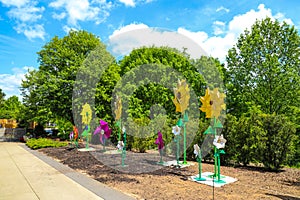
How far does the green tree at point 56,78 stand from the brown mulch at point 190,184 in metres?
11.9

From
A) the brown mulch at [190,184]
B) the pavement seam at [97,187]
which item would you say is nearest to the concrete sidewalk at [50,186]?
the pavement seam at [97,187]

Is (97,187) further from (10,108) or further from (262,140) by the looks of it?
(10,108)

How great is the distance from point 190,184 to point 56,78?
53.5 feet

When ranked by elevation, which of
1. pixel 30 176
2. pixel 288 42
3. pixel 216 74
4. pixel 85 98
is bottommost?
pixel 30 176

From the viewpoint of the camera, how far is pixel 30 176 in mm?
6539

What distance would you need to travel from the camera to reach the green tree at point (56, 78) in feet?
60.0

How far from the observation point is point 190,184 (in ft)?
18.5

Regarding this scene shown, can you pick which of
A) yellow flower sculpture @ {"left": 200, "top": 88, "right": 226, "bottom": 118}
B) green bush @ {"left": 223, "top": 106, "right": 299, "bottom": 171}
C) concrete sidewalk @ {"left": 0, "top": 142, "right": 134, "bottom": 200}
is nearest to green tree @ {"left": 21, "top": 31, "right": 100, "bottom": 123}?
concrete sidewalk @ {"left": 0, "top": 142, "right": 134, "bottom": 200}

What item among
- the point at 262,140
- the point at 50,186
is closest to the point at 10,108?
the point at 50,186

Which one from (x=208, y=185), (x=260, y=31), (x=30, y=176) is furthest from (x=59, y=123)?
(x=260, y=31)

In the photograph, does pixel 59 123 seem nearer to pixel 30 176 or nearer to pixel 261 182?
pixel 30 176

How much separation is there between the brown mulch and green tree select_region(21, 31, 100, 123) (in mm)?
11880

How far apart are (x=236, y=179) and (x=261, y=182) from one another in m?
0.58

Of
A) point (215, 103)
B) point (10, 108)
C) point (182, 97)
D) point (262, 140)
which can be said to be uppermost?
point (10, 108)
